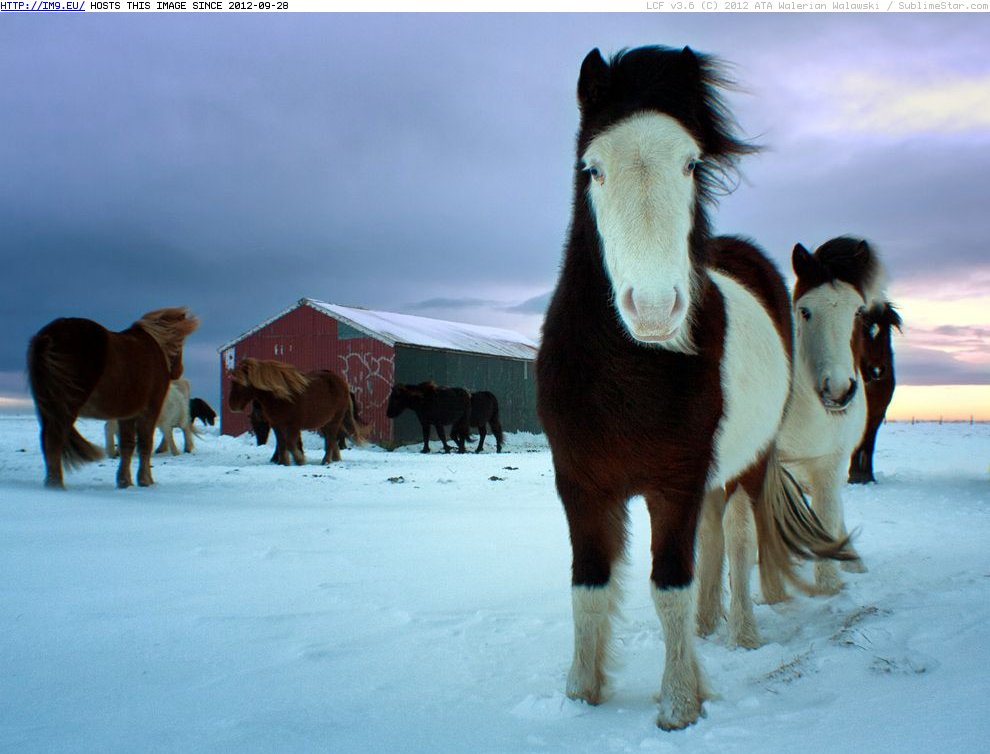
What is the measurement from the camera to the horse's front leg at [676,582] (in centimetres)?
227

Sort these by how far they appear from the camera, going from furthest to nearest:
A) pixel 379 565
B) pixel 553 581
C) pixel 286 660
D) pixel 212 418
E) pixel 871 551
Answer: pixel 212 418, pixel 871 551, pixel 379 565, pixel 553 581, pixel 286 660

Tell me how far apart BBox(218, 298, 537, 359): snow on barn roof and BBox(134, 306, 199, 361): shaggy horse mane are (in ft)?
33.6

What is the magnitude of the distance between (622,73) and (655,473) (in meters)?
1.33

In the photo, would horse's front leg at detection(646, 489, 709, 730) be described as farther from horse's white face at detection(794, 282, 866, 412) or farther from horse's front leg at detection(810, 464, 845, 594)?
horse's front leg at detection(810, 464, 845, 594)

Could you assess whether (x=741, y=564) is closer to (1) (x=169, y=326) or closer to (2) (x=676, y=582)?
(2) (x=676, y=582)

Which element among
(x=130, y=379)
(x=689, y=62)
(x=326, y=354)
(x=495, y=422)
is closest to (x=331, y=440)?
(x=130, y=379)

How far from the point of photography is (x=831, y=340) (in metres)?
3.83

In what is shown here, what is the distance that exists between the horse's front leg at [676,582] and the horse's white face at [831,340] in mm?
1909

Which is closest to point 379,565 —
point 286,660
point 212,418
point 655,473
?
point 286,660

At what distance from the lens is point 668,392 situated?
7.20 ft

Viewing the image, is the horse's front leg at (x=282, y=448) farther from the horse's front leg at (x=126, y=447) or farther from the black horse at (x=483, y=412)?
the black horse at (x=483, y=412)

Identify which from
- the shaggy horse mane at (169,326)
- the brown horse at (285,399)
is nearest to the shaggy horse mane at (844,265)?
the shaggy horse mane at (169,326)

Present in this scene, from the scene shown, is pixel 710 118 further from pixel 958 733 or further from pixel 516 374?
pixel 516 374

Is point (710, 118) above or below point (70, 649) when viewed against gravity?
above
